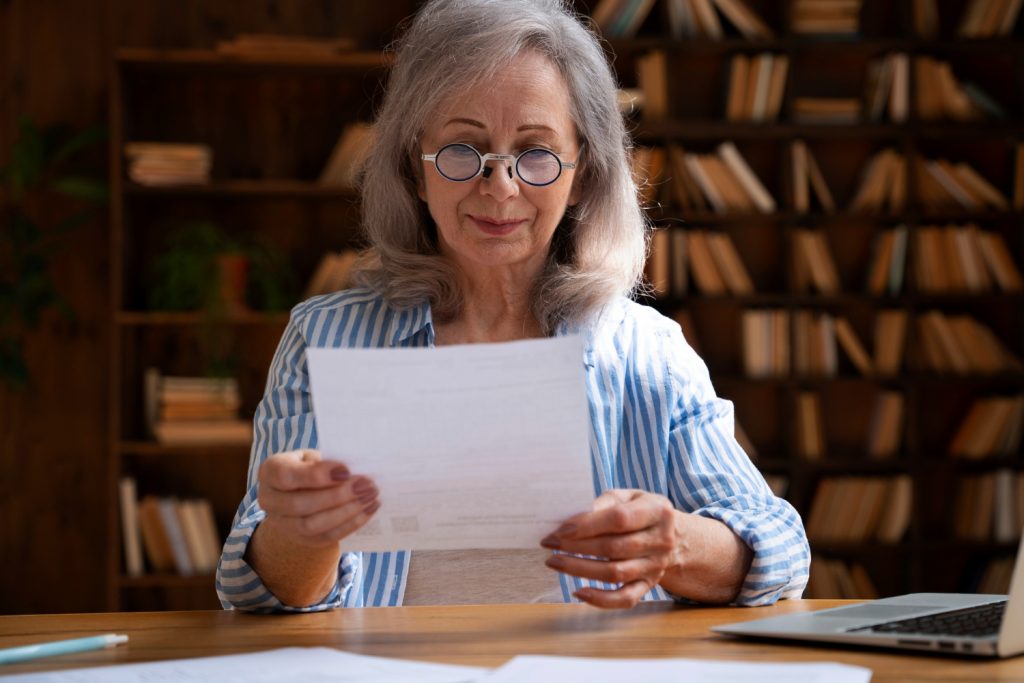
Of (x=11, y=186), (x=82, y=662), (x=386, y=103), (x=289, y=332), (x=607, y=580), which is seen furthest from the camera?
(x=11, y=186)

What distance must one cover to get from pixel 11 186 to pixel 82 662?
12.0ft

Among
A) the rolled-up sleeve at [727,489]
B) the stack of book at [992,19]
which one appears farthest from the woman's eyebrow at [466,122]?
the stack of book at [992,19]

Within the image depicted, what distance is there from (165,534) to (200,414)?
0.43 metres

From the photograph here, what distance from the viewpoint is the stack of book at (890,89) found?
4.39 meters

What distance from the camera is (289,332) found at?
171cm

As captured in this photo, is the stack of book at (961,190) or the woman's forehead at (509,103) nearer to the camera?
the woman's forehead at (509,103)

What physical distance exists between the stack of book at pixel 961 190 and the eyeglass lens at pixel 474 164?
3.11 metres

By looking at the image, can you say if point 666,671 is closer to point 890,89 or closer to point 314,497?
point 314,497

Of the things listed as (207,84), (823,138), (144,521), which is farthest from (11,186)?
(823,138)

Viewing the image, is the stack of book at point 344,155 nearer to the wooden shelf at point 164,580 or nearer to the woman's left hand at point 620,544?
the wooden shelf at point 164,580

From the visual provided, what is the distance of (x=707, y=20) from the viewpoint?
4363mm

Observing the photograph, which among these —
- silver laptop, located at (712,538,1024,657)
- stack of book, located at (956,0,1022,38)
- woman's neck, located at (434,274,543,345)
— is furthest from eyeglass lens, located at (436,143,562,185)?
stack of book, located at (956,0,1022,38)

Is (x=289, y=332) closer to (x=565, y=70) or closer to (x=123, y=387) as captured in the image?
(x=565, y=70)

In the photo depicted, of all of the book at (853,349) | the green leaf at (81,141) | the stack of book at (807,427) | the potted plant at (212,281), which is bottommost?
the stack of book at (807,427)
